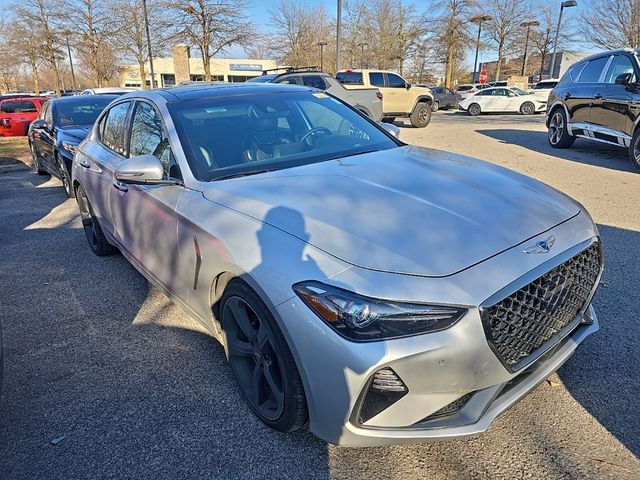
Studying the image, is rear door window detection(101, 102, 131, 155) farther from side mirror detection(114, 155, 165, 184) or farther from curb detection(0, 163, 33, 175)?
curb detection(0, 163, 33, 175)

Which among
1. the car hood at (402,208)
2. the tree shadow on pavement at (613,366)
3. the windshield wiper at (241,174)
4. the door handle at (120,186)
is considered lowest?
the tree shadow on pavement at (613,366)

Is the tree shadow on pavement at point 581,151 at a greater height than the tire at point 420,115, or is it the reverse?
the tire at point 420,115

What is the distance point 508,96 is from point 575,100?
1516 centimetres

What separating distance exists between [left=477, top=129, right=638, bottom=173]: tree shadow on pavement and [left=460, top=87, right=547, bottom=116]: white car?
10273 millimetres

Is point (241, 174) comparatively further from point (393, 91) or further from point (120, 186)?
point (393, 91)

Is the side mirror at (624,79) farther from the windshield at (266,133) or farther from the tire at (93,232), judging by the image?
the tire at (93,232)

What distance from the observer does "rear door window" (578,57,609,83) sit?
9016 mm

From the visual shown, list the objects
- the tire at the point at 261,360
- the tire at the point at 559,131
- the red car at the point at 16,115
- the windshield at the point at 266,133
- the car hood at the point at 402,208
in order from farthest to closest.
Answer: the red car at the point at 16,115, the tire at the point at 559,131, the windshield at the point at 266,133, the tire at the point at 261,360, the car hood at the point at 402,208

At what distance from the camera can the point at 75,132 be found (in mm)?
7262

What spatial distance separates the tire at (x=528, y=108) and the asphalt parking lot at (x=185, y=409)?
2142 cm

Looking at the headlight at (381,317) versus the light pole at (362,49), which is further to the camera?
the light pole at (362,49)

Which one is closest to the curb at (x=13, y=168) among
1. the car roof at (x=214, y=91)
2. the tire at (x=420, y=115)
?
the car roof at (x=214, y=91)

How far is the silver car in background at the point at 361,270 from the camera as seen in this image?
5.82 ft

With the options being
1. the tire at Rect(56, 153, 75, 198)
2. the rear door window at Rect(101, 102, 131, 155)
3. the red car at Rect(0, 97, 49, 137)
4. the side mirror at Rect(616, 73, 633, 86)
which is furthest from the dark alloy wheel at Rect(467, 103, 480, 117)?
the rear door window at Rect(101, 102, 131, 155)
